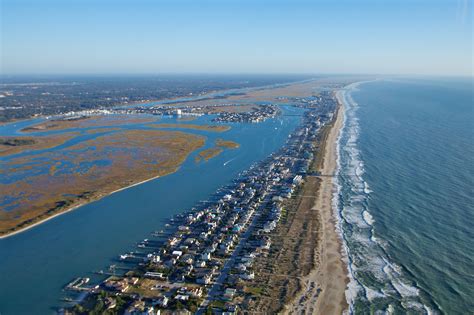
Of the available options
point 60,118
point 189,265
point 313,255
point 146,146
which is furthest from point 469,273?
point 60,118

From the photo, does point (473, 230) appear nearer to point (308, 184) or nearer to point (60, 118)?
point (308, 184)

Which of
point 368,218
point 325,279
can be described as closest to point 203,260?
point 325,279

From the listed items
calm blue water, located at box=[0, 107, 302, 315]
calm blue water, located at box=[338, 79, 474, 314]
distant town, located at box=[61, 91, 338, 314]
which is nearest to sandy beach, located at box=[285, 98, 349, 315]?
calm blue water, located at box=[338, 79, 474, 314]

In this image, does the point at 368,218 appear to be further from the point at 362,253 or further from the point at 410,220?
the point at 362,253

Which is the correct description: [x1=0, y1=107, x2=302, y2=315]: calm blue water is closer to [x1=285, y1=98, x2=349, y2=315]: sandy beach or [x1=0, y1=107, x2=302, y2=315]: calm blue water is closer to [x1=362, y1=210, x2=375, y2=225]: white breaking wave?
[x1=285, y1=98, x2=349, y2=315]: sandy beach

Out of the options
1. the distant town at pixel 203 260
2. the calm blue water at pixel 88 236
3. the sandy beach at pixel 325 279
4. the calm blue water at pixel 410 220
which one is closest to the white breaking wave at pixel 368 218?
the calm blue water at pixel 410 220

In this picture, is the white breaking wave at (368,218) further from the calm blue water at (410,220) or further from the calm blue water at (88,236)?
the calm blue water at (88,236)
